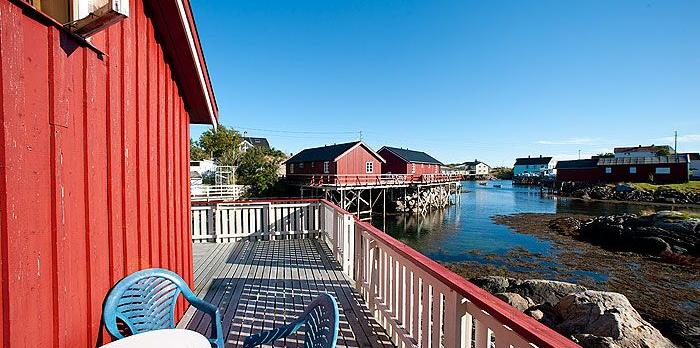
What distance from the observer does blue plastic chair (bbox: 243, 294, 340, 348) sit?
177 cm

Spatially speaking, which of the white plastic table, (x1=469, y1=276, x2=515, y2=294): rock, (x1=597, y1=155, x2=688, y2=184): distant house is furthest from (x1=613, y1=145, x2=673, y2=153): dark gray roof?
the white plastic table

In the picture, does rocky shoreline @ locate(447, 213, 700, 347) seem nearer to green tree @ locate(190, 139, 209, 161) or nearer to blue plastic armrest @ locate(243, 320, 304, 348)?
blue plastic armrest @ locate(243, 320, 304, 348)

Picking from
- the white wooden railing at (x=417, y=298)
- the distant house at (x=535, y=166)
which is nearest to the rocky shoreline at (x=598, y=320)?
the white wooden railing at (x=417, y=298)

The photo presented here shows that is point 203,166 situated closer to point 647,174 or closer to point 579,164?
point 647,174

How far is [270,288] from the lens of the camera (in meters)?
4.37

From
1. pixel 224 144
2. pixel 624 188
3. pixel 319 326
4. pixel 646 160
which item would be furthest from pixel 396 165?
pixel 646 160

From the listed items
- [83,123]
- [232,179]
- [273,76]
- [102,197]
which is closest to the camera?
[83,123]

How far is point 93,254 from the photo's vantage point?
76.4 inches

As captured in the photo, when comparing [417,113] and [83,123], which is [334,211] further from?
[417,113]

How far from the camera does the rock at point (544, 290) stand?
757cm

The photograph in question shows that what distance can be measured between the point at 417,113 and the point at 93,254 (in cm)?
3525

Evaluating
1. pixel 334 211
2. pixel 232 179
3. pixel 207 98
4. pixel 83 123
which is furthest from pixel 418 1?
pixel 232 179

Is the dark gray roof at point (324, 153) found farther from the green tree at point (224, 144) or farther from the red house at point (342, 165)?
the green tree at point (224, 144)

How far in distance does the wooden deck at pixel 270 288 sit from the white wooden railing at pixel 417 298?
0.21 m
